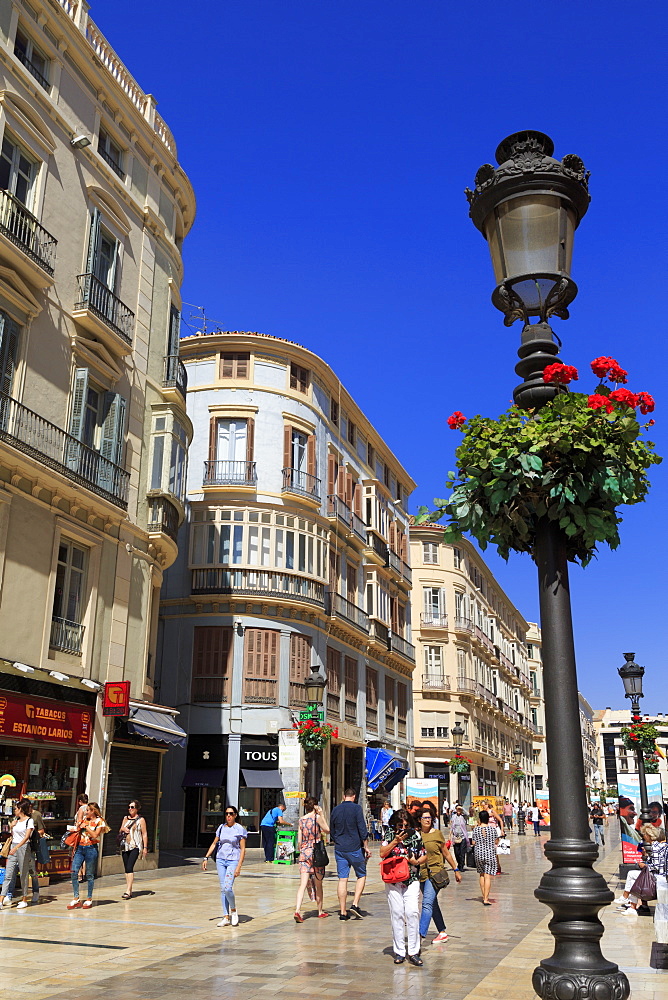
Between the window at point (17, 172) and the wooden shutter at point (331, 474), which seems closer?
the window at point (17, 172)

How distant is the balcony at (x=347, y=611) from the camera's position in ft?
112

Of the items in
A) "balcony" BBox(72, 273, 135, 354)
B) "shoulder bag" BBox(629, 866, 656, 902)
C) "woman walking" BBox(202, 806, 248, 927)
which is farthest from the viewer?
"balcony" BBox(72, 273, 135, 354)

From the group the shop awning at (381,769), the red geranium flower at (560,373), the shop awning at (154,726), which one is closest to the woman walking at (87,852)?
the shop awning at (154,726)

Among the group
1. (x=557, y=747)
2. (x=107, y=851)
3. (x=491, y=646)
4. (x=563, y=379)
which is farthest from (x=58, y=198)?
(x=491, y=646)

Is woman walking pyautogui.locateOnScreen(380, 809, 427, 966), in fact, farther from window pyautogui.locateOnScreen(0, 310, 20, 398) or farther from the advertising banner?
window pyautogui.locateOnScreen(0, 310, 20, 398)

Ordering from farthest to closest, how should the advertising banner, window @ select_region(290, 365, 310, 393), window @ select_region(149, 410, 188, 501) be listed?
window @ select_region(290, 365, 310, 393), window @ select_region(149, 410, 188, 501), the advertising banner

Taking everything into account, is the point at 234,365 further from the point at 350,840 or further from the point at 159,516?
the point at 350,840

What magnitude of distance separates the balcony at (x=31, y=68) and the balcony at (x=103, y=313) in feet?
13.6

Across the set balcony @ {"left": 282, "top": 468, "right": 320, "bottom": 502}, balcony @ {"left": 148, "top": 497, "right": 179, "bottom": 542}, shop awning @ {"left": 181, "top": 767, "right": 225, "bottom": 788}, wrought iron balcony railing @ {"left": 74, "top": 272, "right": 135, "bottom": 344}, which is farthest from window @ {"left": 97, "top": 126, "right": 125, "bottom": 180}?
shop awning @ {"left": 181, "top": 767, "right": 225, "bottom": 788}

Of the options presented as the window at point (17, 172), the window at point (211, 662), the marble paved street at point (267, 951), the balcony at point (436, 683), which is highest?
the window at point (17, 172)

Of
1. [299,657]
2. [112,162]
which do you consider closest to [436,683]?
[299,657]

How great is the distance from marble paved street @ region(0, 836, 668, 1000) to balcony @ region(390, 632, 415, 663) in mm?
26336

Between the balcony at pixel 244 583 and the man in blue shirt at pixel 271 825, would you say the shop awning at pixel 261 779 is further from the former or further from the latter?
the man in blue shirt at pixel 271 825

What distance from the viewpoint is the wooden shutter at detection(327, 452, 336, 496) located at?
3594 cm
